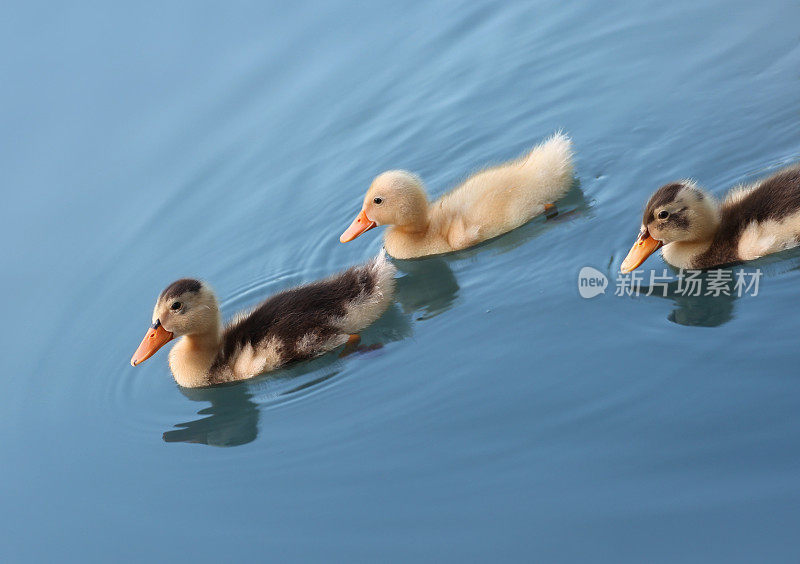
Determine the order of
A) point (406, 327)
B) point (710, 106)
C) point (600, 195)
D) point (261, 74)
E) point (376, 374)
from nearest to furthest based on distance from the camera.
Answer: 1. point (376, 374)
2. point (406, 327)
3. point (600, 195)
4. point (710, 106)
5. point (261, 74)

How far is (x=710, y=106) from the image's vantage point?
760 cm

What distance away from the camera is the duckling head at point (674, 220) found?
5.96 m

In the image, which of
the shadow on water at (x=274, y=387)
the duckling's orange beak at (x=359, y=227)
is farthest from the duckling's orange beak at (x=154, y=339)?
the duckling's orange beak at (x=359, y=227)

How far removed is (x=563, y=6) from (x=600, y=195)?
3.20 meters

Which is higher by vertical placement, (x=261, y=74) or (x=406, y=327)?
(x=261, y=74)

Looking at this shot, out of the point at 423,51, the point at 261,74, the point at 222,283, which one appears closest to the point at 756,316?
the point at 222,283

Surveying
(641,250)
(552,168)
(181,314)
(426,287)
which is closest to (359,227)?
(426,287)

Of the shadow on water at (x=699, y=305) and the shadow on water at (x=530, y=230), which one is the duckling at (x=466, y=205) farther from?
the shadow on water at (x=699, y=305)

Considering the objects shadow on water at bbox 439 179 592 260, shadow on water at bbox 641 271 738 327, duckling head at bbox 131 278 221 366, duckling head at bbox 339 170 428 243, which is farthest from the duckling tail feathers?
duckling head at bbox 131 278 221 366

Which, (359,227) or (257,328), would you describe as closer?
(257,328)

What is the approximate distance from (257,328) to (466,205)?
1626mm

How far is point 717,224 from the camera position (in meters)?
6.15

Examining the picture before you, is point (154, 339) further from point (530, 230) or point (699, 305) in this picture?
point (699, 305)

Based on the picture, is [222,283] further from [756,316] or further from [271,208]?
[756,316]
